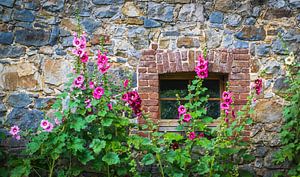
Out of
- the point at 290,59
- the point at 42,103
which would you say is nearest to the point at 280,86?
the point at 290,59

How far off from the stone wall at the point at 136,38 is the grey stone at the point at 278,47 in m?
0.01

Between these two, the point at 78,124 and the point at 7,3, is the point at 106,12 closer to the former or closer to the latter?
the point at 7,3

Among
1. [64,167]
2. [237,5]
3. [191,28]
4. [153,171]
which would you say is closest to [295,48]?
[237,5]

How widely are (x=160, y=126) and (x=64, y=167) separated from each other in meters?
1.12

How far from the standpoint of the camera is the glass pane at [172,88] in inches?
192

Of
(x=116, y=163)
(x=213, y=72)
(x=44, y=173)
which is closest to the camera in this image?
(x=116, y=163)

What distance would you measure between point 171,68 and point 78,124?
1.28 meters

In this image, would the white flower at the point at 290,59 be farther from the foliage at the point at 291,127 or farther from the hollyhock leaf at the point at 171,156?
the hollyhock leaf at the point at 171,156

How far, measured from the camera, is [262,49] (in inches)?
189

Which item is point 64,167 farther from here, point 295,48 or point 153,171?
point 295,48

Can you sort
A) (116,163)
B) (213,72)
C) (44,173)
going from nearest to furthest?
1. (116,163)
2. (44,173)
3. (213,72)

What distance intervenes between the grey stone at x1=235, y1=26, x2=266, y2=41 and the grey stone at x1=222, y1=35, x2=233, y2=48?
0.26 ft

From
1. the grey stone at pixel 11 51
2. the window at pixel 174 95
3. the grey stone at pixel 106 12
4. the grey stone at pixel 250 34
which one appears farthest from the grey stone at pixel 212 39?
the grey stone at pixel 11 51

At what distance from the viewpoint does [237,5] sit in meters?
4.81
